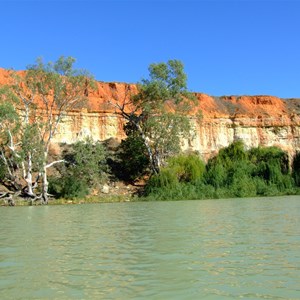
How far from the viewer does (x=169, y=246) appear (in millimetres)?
9344

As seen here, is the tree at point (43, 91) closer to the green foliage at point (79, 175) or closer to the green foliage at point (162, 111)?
the green foliage at point (79, 175)

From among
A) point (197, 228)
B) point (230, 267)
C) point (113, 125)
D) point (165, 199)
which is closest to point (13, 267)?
point (230, 267)

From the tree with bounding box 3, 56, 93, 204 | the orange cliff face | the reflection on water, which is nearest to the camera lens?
the reflection on water

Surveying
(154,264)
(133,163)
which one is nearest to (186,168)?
(133,163)

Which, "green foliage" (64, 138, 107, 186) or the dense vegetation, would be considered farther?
"green foliage" (64, 138, 107, 186)

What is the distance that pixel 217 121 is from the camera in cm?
5772

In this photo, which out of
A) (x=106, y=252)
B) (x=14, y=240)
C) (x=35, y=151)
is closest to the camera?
(x=106, y=252)

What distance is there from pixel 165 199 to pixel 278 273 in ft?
95.0

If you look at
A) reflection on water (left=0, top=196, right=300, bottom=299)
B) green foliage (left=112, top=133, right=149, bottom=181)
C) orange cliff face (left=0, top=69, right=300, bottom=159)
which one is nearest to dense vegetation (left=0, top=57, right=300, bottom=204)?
green foliage (left=112, top=133, right=149, bottom=181)

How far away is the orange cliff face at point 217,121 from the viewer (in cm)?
5172

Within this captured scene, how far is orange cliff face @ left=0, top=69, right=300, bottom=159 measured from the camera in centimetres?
5172

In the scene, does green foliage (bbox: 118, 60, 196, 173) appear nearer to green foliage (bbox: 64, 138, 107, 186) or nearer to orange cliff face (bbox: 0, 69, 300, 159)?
green foliage (bbox: 64, 138, 107, 186)

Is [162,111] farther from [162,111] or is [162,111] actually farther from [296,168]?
[296,168]

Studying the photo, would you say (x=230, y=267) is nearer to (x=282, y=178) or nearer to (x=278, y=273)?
(x=278, y=273)
